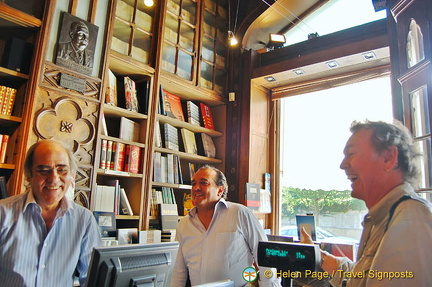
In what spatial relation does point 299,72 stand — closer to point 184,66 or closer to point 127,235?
point 184,66

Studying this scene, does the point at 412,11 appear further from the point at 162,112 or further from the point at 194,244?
the point at 162,112

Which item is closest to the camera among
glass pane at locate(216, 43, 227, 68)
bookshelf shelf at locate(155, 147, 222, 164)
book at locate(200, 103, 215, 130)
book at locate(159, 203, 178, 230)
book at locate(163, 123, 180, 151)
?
book at locate(159, 203, 178, 230)

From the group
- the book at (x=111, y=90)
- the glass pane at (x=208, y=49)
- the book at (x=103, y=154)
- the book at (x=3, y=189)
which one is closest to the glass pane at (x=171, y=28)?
the glass pane at (x=208, y=49)

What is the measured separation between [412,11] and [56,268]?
107 inches

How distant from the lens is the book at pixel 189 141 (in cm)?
391

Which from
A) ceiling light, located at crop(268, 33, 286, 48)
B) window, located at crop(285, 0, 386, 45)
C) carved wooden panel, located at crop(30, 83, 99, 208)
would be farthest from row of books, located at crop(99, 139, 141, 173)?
window, located at crop(285, 0, 386, 45)

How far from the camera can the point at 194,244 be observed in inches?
86.1

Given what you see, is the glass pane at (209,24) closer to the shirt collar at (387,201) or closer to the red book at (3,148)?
the red book at (3,148)

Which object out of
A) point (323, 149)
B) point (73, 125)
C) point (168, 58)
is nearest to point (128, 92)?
point (168, 58)

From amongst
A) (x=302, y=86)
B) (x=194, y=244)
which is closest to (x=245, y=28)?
(x=302, y=86)

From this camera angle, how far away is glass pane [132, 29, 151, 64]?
3.37 meters

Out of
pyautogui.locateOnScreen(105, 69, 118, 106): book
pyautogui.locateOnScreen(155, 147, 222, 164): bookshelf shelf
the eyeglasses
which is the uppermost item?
pyautogui.locateOnScreen(105, 69, 118, 106): book

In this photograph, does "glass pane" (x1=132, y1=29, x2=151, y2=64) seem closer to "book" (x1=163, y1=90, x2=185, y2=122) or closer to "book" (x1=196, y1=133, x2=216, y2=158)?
"book" (x1=163, y1=90, x2=185, y2=122)

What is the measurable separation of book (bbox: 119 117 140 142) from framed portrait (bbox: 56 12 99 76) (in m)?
0.60
